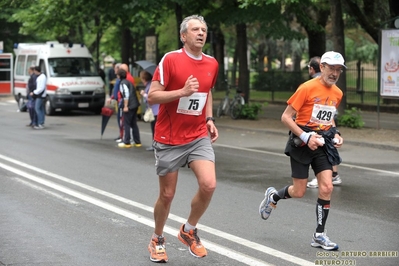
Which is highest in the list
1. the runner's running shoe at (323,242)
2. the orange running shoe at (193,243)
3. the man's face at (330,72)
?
the man's face at (330,72)

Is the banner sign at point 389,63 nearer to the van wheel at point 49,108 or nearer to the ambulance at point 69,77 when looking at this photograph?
the ambulance at point 69,77

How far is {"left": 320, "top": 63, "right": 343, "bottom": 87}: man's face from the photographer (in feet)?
23.3

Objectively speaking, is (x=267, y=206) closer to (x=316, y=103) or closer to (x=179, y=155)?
(x=316, y=103)

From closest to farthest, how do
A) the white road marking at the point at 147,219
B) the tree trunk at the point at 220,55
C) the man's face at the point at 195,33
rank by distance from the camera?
the man's face at the point at 195,33, the white road marking at the point at 147,219, the tree trunk at the point at 220,55

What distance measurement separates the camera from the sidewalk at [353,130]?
17.0 m

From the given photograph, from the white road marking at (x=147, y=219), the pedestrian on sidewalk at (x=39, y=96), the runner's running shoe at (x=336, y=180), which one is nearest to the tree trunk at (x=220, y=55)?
the pedestrian on sidewalk at (x=39, y=96)

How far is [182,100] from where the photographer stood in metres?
6.27

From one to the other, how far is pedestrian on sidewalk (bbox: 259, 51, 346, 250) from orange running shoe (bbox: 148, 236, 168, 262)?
4.77 feet

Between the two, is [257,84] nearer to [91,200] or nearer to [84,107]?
[84,107]

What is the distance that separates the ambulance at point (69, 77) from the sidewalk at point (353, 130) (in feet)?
18.3

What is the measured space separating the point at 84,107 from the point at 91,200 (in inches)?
720

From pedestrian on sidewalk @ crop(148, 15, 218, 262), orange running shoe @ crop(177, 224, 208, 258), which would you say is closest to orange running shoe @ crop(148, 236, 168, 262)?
pedestrian on sidewalk @ crop(148, 15, 218, 262)

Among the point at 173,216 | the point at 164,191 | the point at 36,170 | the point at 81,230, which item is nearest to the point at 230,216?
the point at 173,216

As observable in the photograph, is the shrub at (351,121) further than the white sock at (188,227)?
Yes
